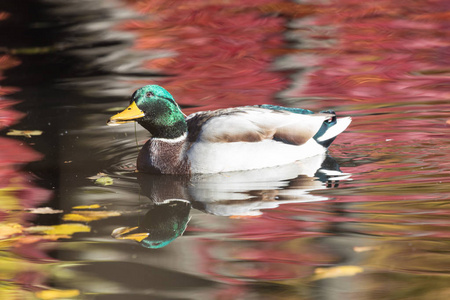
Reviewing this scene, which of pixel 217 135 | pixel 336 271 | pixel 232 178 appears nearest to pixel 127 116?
pixel 217 135

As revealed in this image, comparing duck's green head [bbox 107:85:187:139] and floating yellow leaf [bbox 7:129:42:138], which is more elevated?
duck's green head [bbox 107:85:187:139]

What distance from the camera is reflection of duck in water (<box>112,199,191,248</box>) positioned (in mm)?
5766

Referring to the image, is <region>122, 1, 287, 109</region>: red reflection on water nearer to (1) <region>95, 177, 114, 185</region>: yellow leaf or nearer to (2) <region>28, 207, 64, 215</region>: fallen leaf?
(1) <region>95, 177, 114, 185</region>: yellow leaf

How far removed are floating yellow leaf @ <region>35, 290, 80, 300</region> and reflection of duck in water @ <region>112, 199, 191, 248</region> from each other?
0.84 meters

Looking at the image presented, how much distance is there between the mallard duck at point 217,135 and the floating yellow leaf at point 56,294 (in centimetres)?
249

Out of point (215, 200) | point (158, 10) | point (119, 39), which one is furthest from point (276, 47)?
point (215, 200)

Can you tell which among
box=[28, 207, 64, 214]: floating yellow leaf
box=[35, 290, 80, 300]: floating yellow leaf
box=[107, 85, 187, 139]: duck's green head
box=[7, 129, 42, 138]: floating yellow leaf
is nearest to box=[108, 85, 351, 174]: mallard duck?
box=[107, 85, 187, 139]: duck's green head

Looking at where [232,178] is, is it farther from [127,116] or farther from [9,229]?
[9,229]

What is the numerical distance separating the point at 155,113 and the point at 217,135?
63cm

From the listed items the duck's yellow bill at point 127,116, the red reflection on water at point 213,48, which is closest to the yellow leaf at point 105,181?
the duck's yellow bill at point 127,116

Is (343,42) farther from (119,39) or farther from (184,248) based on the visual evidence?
(184,248)

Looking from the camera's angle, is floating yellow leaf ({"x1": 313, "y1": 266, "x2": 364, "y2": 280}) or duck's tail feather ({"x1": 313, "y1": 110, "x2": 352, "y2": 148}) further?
duck's tail feather ({"x1": 313, "y1": 110, "x2": 352, "y2": 148})

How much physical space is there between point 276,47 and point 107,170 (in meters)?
6.40

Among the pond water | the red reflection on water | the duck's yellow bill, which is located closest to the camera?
the pond water
